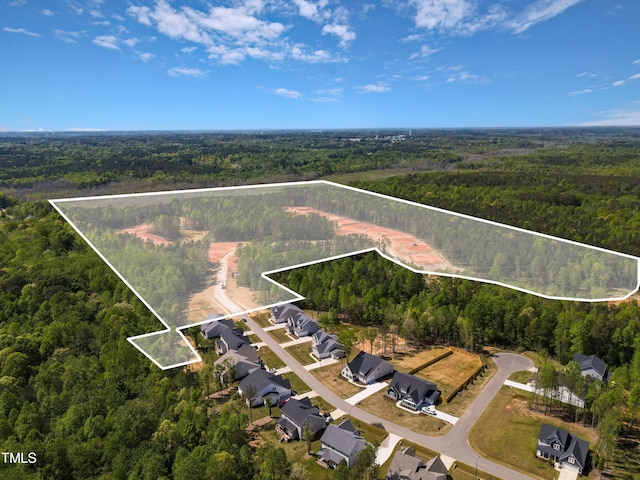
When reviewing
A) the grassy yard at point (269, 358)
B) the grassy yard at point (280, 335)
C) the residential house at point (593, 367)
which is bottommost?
the grassy yard at point (280, 335)

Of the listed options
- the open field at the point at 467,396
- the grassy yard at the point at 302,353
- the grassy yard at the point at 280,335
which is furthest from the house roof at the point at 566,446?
the grassy yard at the point at 280,335

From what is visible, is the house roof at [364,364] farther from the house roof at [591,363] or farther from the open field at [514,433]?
the house roof at [591,363]

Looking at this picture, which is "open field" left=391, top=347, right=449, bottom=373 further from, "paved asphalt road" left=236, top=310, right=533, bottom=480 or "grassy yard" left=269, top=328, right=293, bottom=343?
"grassy yard" left=269, top=328, right=293, bottom=343

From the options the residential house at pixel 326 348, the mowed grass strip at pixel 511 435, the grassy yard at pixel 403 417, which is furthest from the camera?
the residential house at pixel 326 348

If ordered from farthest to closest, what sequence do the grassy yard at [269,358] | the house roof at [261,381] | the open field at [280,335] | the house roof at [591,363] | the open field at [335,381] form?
the open field at [280,335]
the grassy yard at [269,358]
the house roof at [591,363]
the open field at [335,381]
the house roof at [261,381]

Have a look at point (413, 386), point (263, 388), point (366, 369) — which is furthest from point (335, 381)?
point (413, 386)

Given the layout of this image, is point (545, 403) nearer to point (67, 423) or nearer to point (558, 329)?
point (558, 329)

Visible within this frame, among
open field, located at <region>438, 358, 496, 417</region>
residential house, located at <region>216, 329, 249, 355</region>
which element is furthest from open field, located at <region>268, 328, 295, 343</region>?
open field, located at <region>438, 358, 496, 417</region>

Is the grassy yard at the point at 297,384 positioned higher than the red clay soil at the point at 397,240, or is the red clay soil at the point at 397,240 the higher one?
the red clay soil at the point at 397,240
